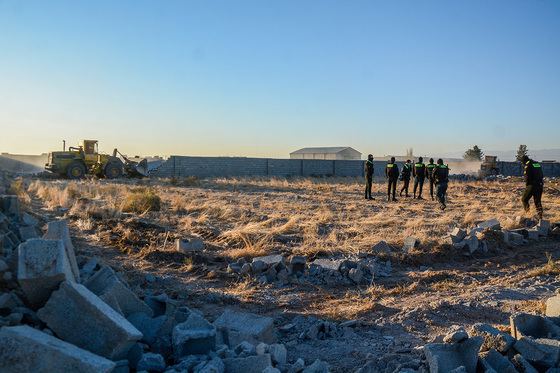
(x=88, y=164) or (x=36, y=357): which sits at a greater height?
(x=88, y=164)

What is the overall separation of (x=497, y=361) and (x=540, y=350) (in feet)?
1.11

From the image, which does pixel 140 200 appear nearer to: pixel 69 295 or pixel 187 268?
pixel 187 268

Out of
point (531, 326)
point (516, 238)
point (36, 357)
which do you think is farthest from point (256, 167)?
point (36, 357)

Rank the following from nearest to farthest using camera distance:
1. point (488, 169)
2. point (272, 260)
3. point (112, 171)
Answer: point (272, 260) < point (112, 171) < point (488, 169)

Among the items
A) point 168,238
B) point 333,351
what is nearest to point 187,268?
point 168,238

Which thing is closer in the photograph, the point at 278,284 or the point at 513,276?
the point at 278,284

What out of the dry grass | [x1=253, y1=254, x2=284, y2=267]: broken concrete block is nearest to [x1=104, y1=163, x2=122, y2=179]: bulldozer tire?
the dry grass

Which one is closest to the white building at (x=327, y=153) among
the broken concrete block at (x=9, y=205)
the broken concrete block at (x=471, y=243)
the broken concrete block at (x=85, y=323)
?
the broken concrete block at (x=471, y=243)

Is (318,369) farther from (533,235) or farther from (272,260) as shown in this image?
(533,235)

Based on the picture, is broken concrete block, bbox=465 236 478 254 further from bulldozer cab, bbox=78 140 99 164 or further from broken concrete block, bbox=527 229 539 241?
bulldozer cab, bbox=78 140 99 164

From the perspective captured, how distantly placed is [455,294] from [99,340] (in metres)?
4.84

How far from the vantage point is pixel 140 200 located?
13.8 m

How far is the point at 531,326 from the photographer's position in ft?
13.1

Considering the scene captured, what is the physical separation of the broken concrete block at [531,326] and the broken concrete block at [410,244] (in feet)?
14.0
